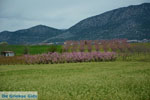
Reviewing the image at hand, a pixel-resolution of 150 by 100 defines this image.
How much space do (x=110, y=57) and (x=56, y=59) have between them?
23456 millimetres

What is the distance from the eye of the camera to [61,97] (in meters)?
11.4

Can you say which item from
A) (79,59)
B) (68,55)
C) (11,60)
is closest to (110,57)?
(79,59)

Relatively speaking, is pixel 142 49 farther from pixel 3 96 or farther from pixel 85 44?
pixel 3 96

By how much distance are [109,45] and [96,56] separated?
37459 mm

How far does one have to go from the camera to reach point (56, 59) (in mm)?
59000

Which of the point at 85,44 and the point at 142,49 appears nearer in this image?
the point at 142,49

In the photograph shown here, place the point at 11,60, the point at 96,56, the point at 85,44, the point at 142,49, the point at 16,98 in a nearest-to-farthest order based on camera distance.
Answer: the point at 16,98 < the point at 11,60 < the point at 96,56 < the point at 142,49 < the point at 85,44

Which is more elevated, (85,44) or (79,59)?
(85,44)

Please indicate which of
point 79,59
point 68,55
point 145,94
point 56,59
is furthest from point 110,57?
point 145,94

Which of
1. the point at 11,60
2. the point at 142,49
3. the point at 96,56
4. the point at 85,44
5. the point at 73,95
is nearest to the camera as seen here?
the point at 73,95

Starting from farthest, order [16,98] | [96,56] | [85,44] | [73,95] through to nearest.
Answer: [85,44] → [96,56] → [73,95] → [16,98]

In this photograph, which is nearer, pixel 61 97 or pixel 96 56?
pixel 61 97

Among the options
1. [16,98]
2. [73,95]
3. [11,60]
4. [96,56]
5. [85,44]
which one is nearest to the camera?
[16,98]

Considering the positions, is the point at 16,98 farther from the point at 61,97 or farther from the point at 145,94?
the point at 145,94
